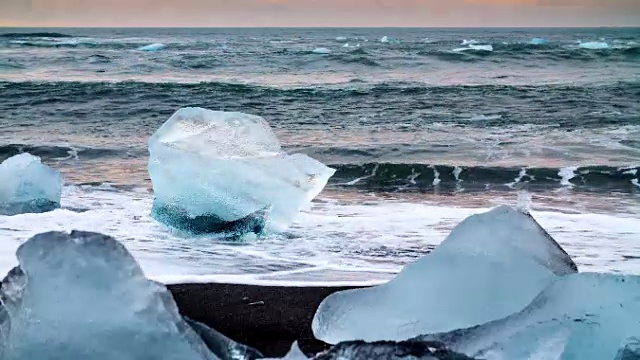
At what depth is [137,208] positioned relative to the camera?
596 centimetres

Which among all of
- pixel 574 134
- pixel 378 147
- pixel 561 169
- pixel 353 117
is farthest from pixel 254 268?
pixel 353 117

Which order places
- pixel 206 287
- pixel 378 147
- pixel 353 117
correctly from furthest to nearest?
pixel 353 117 → pixel 378 147 → pixel 206 287

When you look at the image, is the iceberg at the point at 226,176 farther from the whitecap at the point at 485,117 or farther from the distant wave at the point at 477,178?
the whitecap at the point at 485,117

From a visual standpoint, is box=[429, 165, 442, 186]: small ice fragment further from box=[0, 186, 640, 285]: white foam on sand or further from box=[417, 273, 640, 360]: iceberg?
box=[417, 273, 640, 360]: iceberg

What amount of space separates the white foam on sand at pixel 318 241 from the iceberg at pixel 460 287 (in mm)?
1387

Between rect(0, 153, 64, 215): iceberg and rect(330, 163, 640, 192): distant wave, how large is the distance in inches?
119

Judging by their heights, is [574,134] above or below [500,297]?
below

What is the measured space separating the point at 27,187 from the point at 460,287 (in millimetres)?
4181

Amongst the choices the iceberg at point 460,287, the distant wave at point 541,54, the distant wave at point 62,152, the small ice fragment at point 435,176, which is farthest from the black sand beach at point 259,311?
the distant wave at point 541,54

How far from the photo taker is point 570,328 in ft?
6.14

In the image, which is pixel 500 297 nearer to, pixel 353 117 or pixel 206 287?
pixel 206 287

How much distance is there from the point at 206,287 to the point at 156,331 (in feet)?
6.09

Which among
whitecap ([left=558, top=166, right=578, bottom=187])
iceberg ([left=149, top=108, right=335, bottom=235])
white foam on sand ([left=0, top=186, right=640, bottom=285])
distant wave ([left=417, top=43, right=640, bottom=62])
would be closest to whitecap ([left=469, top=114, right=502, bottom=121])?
whitecap ([left=558, top=166, right=578, bottom=187])

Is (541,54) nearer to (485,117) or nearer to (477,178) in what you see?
(485,117)
